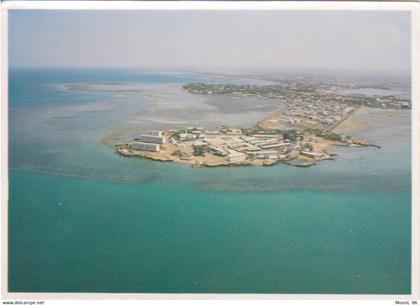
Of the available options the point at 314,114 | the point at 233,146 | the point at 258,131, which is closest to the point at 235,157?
the point at 233,146

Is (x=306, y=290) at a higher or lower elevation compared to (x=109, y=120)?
lower

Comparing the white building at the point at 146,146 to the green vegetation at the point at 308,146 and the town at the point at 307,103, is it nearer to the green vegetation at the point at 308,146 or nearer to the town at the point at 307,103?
the town at the point at 307,103

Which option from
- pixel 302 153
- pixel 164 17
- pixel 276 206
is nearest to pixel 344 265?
pixel 276 206

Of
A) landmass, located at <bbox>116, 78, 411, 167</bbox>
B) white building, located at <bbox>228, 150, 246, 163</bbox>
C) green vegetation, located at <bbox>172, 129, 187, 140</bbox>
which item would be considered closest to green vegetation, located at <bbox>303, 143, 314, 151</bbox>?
landmass, located at <bbox>116, 78, 411, 167</bbox>

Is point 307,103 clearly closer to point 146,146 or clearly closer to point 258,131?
point 258,131

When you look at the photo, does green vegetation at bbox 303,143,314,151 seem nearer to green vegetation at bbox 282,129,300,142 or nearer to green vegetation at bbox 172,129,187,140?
green vegetation at bbox 282,129,300,142

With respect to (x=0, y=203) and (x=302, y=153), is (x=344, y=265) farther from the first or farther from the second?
(x=0, y=203)

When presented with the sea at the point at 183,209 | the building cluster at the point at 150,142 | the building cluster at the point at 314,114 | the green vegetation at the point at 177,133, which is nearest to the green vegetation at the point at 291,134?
the building cluster at the point at 314,114

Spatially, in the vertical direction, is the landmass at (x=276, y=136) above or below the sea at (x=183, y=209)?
above

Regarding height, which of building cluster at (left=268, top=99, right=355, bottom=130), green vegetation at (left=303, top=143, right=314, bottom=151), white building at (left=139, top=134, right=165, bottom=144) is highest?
building cluster at (left=268, top=99, right=355, bottom=130)
